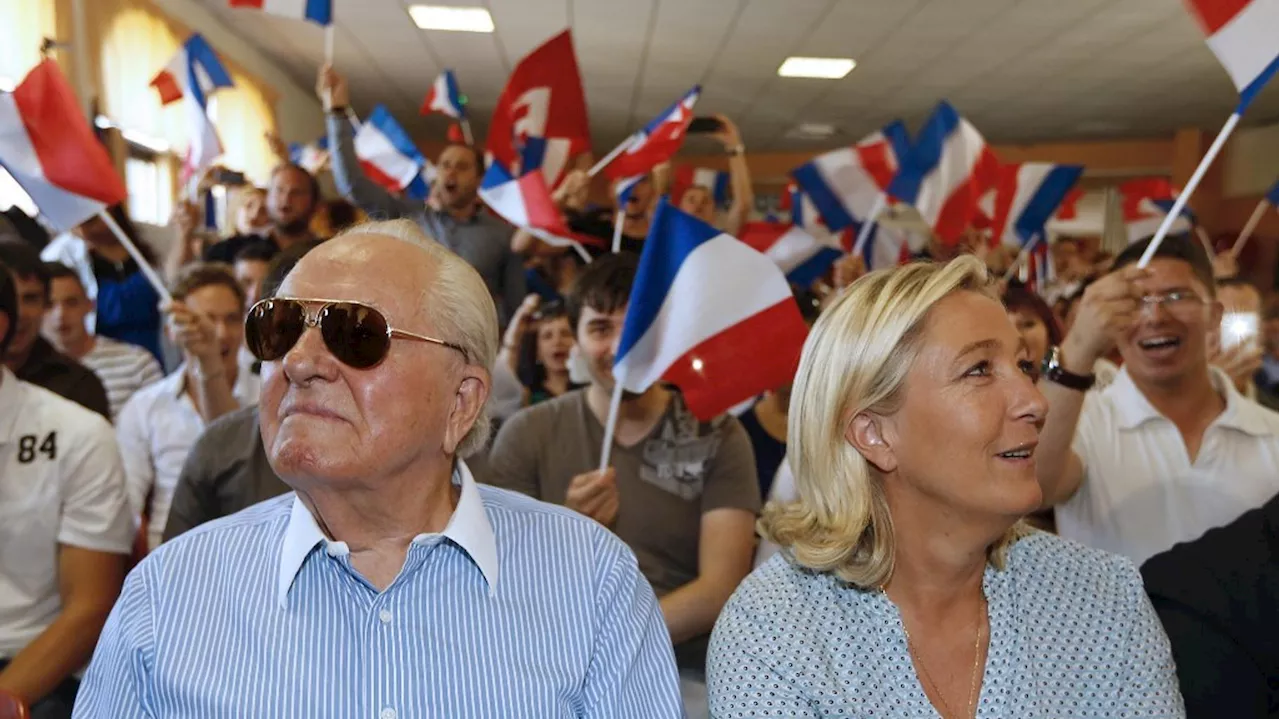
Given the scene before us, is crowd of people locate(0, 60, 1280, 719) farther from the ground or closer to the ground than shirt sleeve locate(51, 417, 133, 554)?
farther from the ground

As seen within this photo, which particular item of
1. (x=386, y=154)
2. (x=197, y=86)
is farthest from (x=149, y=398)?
(x=386, y=154)

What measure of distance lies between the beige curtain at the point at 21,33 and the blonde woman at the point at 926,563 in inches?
218

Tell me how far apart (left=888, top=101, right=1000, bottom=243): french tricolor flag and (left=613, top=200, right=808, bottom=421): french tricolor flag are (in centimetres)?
232

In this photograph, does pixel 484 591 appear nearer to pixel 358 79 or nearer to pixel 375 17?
pixel 375 17

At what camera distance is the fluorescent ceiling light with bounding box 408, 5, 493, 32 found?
28.4 ft

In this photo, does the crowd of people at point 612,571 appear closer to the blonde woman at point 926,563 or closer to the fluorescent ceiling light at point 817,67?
the blonde woman at point 926,563

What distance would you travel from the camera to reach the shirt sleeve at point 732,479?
247cm

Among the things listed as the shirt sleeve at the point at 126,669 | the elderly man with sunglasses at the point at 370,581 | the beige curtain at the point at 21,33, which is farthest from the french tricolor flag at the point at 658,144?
the beige curtain at the point at 21,33

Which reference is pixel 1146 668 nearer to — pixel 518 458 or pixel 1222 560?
pixel 1222 560

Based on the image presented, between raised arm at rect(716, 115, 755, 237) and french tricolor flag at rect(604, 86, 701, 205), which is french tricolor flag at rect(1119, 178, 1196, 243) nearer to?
raised arm at rect(716, 115, 755, 237)

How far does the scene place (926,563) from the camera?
1.66m

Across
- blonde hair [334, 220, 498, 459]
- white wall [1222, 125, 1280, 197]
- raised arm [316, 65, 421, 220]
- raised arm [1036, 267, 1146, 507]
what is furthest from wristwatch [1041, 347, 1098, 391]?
white wall [1222, 125, 1280, 197]

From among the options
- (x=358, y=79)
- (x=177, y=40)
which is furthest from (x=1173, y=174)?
(x=177, y=40)

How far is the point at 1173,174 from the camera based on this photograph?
15.0 meters
